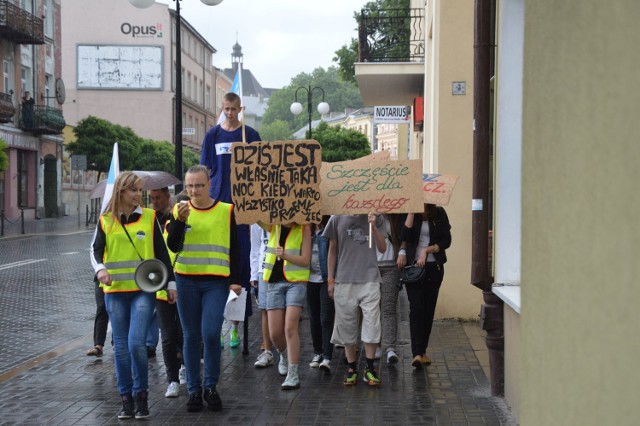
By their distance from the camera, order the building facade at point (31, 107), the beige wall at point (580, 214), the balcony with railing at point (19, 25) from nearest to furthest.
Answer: the beige wall at point (580, 214)
the balcony with railing at point (19, 25)
the building facade at point (31, 107)

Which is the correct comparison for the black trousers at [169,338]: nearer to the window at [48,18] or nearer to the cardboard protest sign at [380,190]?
the cardboard protest sign at [380,190]

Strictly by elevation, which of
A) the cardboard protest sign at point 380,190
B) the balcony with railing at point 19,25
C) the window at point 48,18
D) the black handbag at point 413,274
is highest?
the window at point 48,18

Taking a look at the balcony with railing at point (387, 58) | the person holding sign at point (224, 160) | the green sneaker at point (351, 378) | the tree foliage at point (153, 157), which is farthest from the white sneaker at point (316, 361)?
the tree foliage at point (153, 157)

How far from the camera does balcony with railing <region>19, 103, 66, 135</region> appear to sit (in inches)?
1752

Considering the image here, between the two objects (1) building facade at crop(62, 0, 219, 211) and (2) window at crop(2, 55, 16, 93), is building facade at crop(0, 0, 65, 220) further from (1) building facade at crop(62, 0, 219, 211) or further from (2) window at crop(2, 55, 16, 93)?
(1) building facade at crop(62, 0, 219, 211)

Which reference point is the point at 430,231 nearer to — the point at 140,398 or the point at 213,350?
the point at 213,350

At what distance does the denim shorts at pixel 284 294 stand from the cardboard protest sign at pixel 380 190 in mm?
681

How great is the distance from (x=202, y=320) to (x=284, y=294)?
3.53 feet

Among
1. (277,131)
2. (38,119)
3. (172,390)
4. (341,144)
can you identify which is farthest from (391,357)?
(277,131)

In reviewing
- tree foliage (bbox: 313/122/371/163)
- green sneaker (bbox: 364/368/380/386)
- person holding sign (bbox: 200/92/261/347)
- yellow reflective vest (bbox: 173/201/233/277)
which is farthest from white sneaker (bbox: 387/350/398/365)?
tree foliage (bbox: 313/122/371/163)

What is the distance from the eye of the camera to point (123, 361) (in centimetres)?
→ 662

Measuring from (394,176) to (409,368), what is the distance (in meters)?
1.93

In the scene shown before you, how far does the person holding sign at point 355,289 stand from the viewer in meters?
7.86

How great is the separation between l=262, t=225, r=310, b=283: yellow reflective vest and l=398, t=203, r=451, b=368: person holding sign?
1.43 meters
